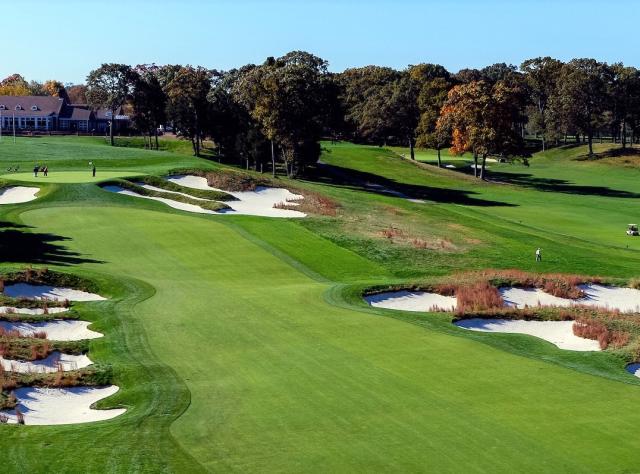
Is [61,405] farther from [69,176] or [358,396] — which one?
[69,176]

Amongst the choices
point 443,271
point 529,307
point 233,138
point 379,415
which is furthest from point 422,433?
point 233,138

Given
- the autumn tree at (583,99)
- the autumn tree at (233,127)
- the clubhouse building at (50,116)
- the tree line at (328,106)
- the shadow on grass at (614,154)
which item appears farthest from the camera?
the autumn tree at (583,99)

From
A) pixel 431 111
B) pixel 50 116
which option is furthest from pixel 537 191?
pixel 50 116

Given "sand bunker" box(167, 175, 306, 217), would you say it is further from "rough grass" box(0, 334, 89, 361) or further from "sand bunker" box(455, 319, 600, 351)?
"rough grass" box(0, 334, 89, 361)

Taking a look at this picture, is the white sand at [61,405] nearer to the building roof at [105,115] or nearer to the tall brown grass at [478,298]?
the tall brown grass at [478,298]

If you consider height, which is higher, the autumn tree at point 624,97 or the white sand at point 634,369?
the autumn tree at point 624,97

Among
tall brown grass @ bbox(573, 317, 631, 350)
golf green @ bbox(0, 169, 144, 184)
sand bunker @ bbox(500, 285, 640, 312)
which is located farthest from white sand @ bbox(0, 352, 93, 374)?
golf green @ bbox(0, 169, 144, 184)

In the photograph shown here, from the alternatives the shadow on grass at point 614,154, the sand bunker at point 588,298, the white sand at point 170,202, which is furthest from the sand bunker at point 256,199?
the shadow on grass at point 614,154
